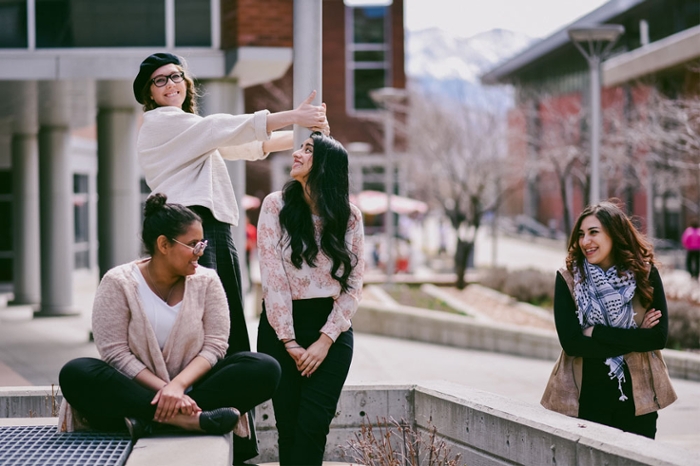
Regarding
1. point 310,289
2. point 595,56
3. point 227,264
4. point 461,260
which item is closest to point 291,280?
point 310,289

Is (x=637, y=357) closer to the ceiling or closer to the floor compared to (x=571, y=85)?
closer to the floor

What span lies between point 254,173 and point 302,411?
4398cm

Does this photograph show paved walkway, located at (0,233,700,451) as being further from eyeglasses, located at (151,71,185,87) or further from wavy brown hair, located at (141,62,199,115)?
eyeglasses, located at (151,71,185,87)

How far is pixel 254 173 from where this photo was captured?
47875 mm

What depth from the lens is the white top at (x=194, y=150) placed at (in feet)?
14.4

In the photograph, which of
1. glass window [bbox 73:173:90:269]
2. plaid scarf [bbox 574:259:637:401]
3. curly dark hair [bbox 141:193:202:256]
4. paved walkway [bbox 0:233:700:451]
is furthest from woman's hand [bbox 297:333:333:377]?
glass window [bbox 73:173:90:269]

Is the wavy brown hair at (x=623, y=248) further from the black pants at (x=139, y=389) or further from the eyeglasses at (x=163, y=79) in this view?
the eyeglasses at (x=163, y=79)

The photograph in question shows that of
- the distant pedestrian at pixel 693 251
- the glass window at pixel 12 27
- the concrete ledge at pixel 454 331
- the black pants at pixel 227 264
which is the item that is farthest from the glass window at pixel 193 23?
the distant pedestrian at pixel 693 251

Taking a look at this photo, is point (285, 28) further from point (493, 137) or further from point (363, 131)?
point (363, 131)

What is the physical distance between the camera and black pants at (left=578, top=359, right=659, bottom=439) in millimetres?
4645

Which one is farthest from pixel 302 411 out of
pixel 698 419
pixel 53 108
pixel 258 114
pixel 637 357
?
pixel 53 108

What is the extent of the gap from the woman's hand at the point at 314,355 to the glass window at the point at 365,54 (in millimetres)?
45213

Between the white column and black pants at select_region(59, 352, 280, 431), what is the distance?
1234mm

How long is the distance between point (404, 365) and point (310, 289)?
9011 millimetres
